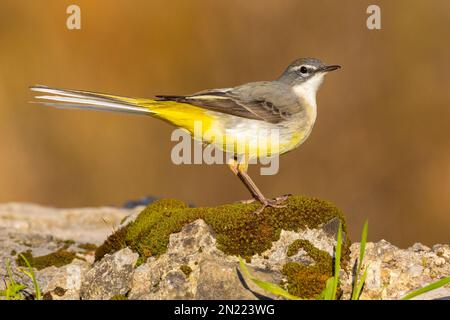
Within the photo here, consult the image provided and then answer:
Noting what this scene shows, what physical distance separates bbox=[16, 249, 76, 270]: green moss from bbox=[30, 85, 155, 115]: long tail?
232 cm

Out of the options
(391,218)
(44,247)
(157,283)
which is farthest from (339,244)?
(391,218)

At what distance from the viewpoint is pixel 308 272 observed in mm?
6723

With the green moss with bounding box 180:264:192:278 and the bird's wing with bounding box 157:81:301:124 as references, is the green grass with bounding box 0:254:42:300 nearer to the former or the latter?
the green moss with bounding box 180:264:192:278

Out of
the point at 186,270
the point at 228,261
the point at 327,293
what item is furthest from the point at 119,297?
the point at 327,293

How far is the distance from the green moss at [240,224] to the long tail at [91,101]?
1218 millimetres

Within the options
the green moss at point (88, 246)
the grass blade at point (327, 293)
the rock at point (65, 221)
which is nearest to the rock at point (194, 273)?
the grass blade at point (327, 293)

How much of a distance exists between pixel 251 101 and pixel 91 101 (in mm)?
1770

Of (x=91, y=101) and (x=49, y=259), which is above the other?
(x=91, y=101)

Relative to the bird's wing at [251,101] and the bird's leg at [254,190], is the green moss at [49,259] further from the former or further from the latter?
the bird's wing at [251,101]

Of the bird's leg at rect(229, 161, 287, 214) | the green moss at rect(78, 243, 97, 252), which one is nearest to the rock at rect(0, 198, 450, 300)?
A: the bird's leg at rect(229, 161, 287, 214)

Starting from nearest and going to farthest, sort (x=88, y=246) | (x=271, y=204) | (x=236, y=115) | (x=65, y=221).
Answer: (x=271, y=204) < (x=236, y=115) < (x=88, y=246) < (x=65, y=221)

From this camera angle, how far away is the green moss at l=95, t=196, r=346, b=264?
7.12 m

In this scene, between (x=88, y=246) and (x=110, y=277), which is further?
(x=88, y=246)

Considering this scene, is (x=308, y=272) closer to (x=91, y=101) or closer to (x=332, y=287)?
(x=332, y=287)
